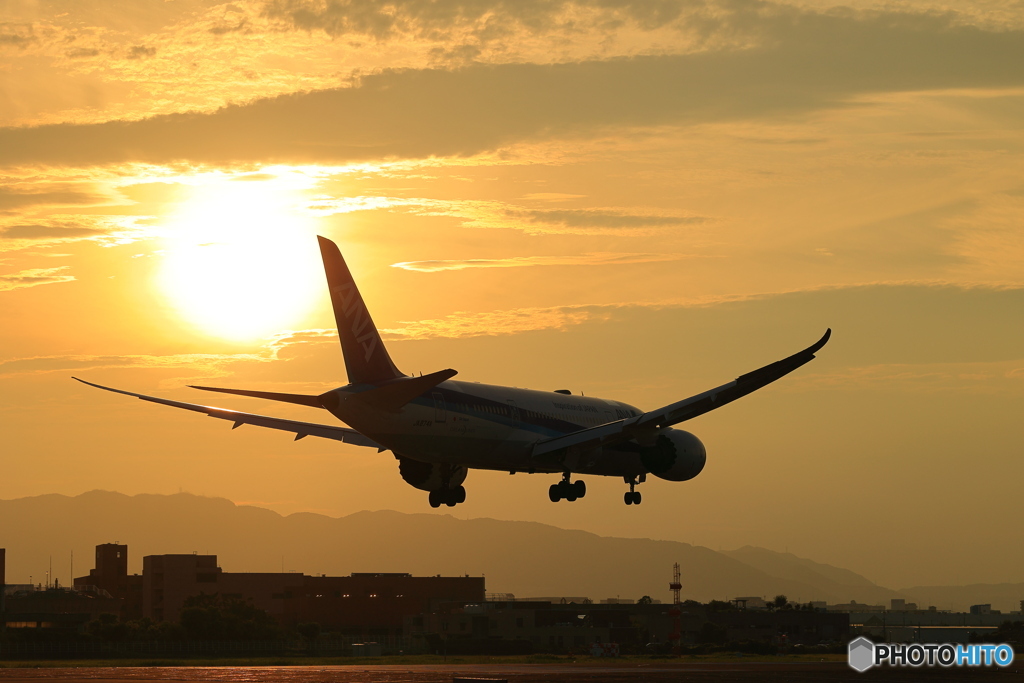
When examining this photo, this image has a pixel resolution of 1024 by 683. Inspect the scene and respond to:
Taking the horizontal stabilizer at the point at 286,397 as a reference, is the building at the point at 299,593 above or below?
below

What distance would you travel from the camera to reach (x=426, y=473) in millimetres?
62344

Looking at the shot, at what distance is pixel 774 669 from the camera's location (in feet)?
228

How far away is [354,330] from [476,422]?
301 inches

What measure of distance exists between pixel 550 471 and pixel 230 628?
6319 cm

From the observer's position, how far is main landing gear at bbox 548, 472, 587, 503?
61344 mm

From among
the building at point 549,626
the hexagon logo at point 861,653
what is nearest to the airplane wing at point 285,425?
the hexagon logo at point 861,653

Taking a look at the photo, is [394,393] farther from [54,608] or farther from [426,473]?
[54,608]

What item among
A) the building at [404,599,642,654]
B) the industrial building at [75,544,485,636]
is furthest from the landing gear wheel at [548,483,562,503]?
the industrial building at [75,544,485,636]

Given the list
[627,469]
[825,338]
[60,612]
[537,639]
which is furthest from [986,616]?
[825,338]

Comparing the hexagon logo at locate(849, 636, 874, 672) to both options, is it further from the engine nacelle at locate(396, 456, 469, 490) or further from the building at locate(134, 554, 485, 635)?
the building at locate(134, 554, 485, 635)

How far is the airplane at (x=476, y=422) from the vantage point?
52.6 meters

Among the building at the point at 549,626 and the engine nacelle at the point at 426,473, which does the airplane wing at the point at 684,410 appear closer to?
the engine nacelle at the point at 426,473

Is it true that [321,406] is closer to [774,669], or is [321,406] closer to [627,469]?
[627,469]

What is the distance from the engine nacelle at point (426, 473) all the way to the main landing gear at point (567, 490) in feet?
17.1
